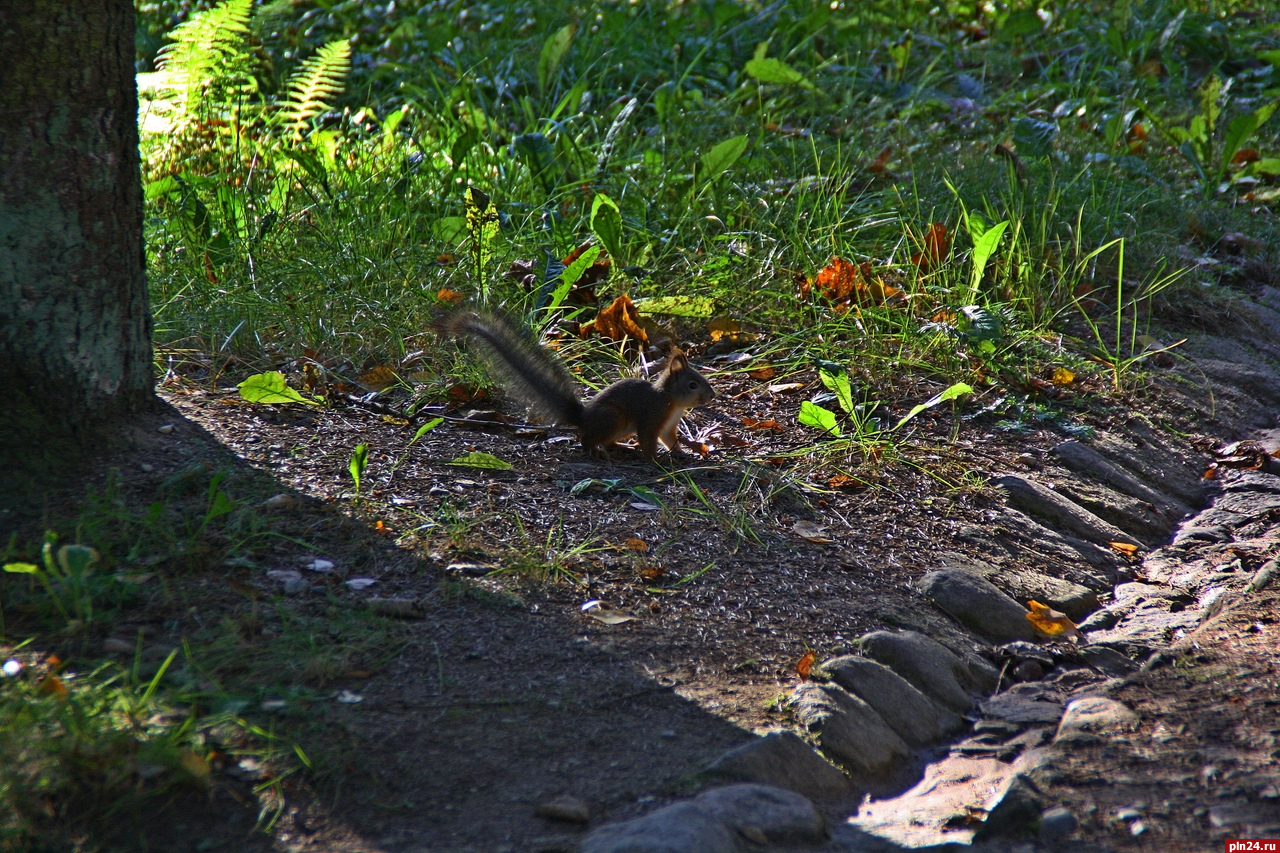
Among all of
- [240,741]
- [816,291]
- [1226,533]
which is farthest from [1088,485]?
[240,741]

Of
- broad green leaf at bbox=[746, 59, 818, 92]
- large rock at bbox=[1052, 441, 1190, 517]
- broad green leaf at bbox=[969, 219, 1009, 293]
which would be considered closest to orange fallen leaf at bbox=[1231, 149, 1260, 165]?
broad green leaf at bbox=[746, 59, 818, 92]

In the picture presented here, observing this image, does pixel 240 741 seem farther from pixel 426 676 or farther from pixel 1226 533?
pixel 1226 533

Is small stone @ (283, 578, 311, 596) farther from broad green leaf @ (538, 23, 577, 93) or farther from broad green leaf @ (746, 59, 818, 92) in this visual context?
broad green leaf @ (746, 59, 818, 92)

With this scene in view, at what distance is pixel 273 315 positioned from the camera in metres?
4.12

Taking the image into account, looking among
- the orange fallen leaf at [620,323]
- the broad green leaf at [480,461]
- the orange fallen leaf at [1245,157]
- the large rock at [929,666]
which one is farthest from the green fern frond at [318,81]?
the orange fallen leaf at [1245,157]

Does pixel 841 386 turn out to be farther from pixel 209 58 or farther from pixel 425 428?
pixel 209 58

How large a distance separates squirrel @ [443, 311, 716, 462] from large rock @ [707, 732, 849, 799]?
5.12 ft

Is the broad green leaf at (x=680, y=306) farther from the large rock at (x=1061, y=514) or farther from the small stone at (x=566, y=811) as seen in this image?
the small stone at (x=566, y=811)

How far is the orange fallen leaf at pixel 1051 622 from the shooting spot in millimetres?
2883

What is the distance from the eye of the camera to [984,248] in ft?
14.4

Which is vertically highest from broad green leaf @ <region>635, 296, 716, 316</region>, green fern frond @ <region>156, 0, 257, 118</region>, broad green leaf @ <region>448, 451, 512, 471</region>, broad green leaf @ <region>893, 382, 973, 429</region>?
green fern frond @ <region>156, 0, 257, 118</region>

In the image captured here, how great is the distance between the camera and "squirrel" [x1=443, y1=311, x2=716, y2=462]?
3490 millimetres

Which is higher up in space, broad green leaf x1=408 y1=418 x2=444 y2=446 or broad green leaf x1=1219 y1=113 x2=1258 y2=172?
broad green leaf x1=1219 y1=113 x2=1258 y2=172

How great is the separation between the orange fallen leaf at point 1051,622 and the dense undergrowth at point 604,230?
107cm
